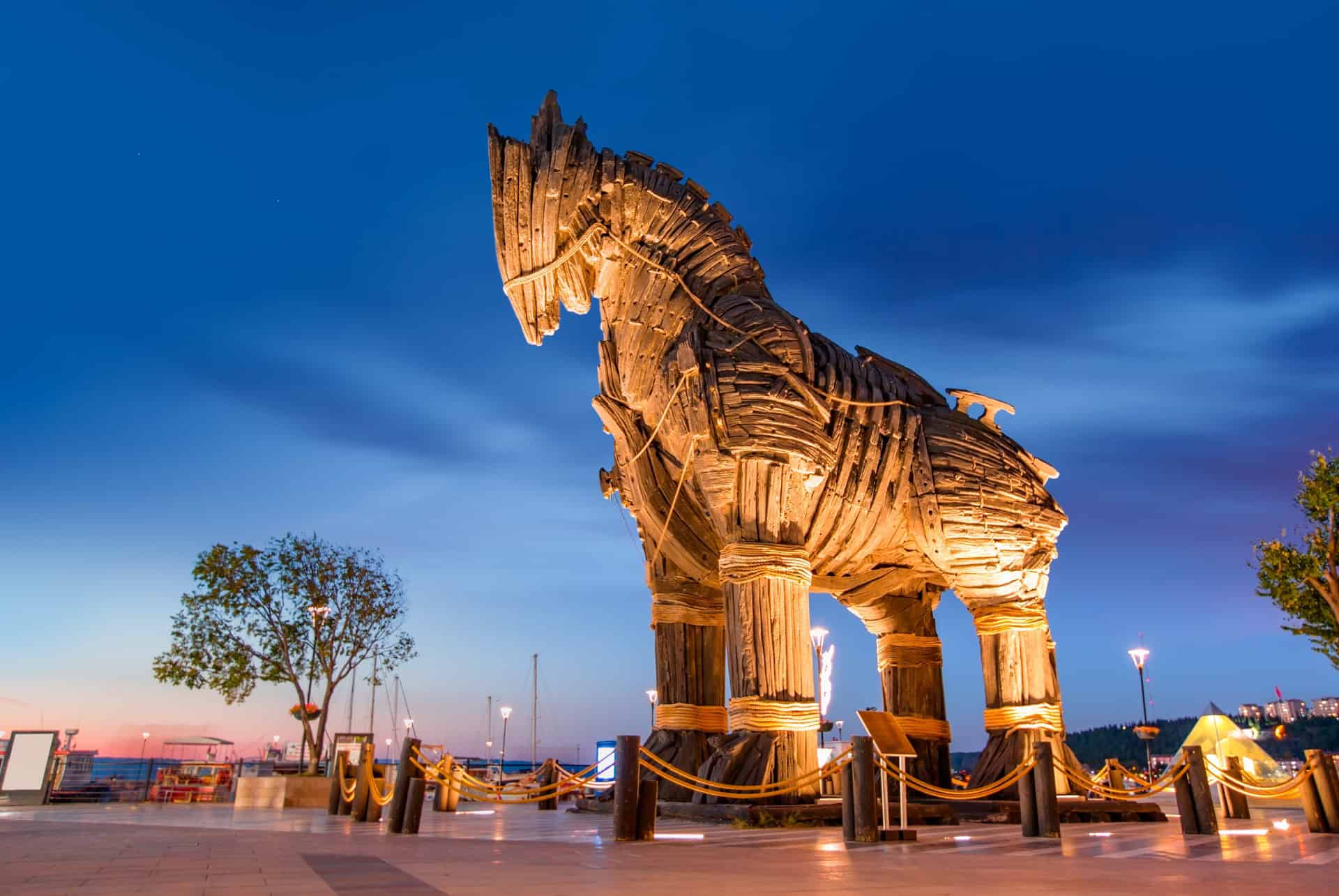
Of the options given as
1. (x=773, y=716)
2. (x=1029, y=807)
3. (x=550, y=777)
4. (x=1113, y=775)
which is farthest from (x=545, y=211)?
(x=1113, y=775)

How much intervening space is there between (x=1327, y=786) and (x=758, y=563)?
535 centimetres

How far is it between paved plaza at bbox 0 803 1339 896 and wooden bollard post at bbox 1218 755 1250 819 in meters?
0.95

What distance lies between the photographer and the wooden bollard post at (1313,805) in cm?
839

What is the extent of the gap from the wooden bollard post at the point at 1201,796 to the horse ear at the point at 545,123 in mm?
8630

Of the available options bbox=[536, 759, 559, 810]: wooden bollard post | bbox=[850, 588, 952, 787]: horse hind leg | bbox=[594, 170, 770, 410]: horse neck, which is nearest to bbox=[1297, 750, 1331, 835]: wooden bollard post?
bbox=[850, 588, 952, 787]: horse hind leg

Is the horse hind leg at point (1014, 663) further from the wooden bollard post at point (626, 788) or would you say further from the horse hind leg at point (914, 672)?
the wooden bollard post at point (626, 788)

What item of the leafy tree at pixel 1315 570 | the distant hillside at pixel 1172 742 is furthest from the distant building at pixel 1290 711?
the leafy tree at pixel 1315 570

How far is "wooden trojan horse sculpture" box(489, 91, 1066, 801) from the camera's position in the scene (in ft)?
29.6

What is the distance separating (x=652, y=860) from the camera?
5.39 m

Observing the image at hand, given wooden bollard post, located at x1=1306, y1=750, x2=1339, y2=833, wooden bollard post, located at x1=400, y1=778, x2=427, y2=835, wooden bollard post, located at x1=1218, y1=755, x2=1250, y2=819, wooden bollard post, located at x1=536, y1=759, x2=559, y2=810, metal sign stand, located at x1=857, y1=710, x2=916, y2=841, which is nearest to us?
metal sign stand, located at x1=857, y1=710, x2=916, y2=841

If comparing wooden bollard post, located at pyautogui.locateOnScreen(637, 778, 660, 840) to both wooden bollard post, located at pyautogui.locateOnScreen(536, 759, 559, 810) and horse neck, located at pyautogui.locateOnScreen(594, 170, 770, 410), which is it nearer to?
wooden bollard post, located at pyautogui.locateOnScreen(536, 759, 559, 810)

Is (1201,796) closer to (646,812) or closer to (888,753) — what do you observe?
(888,753)

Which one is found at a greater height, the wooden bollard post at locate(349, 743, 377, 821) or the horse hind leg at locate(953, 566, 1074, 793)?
the horse hind leg at locate(953, 566, 1074, 793)

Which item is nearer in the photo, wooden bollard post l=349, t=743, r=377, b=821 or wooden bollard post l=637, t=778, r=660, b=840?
wooden bollard post l=637, t=778, r=660, b=840
